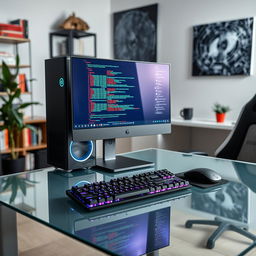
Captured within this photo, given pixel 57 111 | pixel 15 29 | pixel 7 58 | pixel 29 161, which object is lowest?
pixel 29 161

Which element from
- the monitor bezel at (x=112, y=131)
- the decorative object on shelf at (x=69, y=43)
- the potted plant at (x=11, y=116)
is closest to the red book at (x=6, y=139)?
the potted plant at (x=11, y=116)

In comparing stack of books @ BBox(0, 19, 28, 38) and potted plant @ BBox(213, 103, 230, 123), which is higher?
stack of books @ BBox(0, 19, 28, 38)

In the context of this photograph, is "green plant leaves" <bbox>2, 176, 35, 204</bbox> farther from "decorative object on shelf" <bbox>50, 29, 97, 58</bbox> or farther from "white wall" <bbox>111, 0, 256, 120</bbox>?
"decorative object on shelf" <bbox>50, 29, 97, 58</bbox>

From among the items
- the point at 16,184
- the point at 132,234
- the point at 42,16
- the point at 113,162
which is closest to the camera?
the point at 132,234

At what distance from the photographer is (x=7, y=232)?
121 centimetres

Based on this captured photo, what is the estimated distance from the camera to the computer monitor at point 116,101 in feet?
4.06

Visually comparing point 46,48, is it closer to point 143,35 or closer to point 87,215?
point 143,35

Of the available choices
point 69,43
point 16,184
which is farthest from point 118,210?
point 69,43

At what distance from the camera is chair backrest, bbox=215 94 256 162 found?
1850 mm

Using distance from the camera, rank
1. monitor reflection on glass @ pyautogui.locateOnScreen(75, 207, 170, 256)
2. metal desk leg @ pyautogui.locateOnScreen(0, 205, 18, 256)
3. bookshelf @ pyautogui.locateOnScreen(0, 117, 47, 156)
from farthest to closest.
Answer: bookshelf @ pyautogui.locateOnScreen(0, 117, 47, 156)
metal desk leg @ pyautogui.locateOnScreen(0, 205, 18, 256)
monitor reflection on glass @ pyautogui.locateOnScreen(75, 207, 170, 256)

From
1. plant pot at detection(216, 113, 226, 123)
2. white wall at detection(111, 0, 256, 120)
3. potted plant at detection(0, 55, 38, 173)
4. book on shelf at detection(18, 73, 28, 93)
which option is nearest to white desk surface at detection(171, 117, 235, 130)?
plant pot at detection(216, 113, 226, 123)

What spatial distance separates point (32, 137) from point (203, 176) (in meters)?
2.94

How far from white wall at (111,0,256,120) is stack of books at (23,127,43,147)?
1.53m

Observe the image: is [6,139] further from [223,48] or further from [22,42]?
[223,48]
